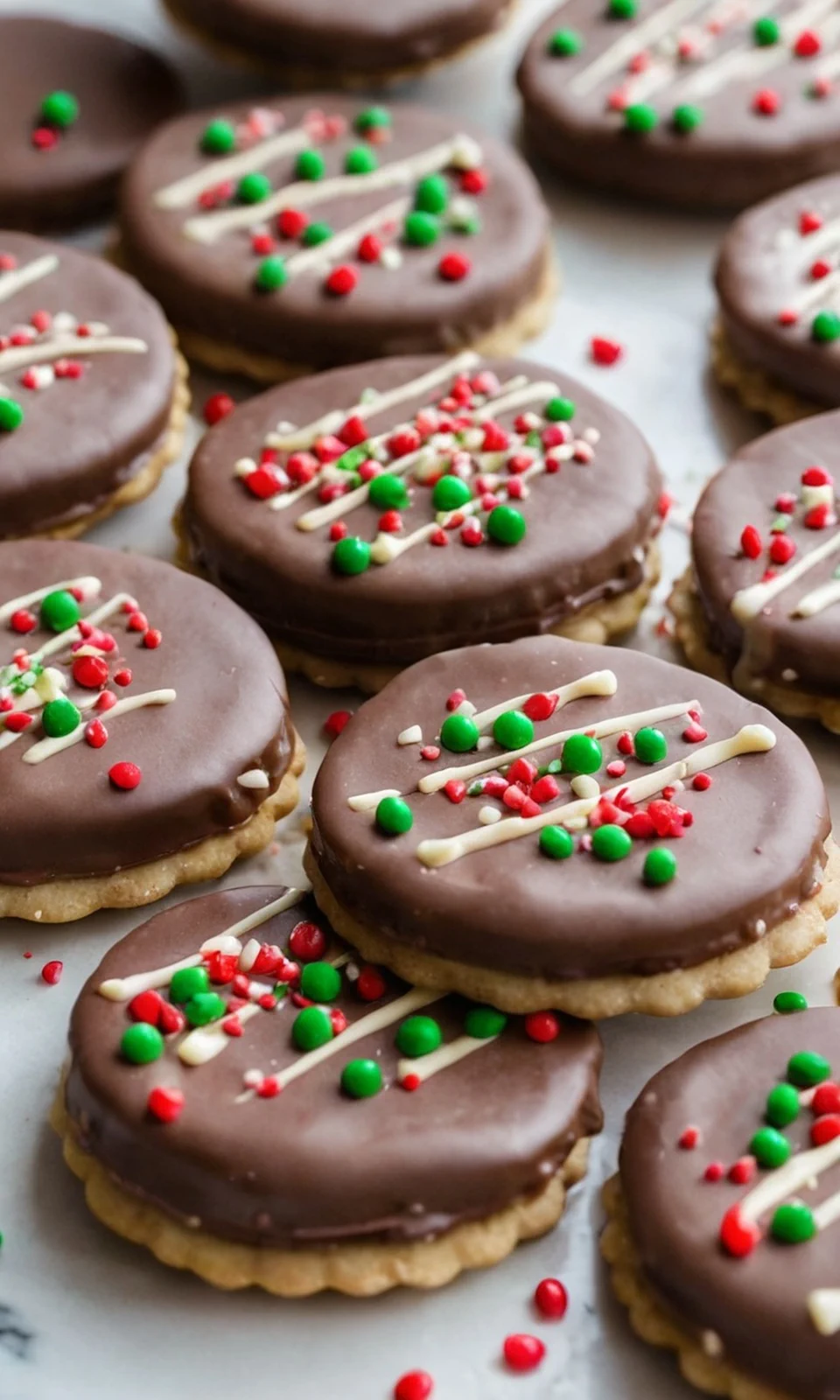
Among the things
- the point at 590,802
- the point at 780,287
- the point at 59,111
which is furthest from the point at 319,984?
the point at 59,111

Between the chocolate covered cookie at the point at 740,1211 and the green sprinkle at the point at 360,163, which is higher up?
the green sprinkle at the point at 360,163

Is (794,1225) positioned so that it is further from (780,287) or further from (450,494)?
(780,287)

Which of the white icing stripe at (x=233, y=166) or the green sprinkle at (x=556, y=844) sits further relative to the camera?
the white icing stripe at (x=233, y=166)

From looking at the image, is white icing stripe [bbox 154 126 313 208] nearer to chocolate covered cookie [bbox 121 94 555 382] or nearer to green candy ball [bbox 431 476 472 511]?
chocolate covered cookie [bbox 121 94 555 382]

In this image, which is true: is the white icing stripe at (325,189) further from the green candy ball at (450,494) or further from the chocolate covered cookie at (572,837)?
the chocolate covered cookie at (572,837)

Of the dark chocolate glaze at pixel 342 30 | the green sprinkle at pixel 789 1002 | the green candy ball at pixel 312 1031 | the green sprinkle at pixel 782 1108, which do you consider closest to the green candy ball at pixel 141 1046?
the green candy ball at pixel 312 1031

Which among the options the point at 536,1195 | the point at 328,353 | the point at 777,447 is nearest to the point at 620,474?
the point at 777,447

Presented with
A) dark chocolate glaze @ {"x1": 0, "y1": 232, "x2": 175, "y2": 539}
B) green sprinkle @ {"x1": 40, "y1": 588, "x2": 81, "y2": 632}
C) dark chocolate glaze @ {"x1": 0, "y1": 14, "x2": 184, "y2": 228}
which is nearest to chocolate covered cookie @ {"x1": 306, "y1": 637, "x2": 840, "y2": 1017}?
green sprinkle @ {"x1": 40, "y1": 588, "x2": 81, "y2": 632}
